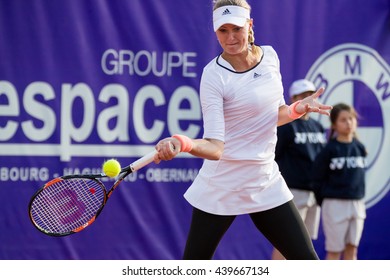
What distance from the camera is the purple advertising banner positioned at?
6785 mm

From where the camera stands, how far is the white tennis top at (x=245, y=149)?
4336 mm

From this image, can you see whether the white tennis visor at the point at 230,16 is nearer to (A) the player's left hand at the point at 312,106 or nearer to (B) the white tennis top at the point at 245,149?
A: (B) the white tennis top at the point at 245,149

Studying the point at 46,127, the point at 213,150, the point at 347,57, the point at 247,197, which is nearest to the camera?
the point at 213,150

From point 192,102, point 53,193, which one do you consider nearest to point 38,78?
point 192,102

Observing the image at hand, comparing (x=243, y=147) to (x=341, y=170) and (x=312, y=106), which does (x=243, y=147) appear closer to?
(x=312, y=106)

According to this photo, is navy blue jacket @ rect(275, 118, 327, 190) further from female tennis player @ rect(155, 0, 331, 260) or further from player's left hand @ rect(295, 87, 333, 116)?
player's left hand @ rect(295, 87, 333, 116)

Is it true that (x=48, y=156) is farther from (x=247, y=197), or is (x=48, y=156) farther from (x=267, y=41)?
(x=247, y=197)

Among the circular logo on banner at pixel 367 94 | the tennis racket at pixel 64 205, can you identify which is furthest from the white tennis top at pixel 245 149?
the circular logo on banner at pixel 367 94

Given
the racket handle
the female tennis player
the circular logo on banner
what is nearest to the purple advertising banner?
the circular logo on banner

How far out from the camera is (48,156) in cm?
681

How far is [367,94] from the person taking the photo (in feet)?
23.9

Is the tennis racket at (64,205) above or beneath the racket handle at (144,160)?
beneath

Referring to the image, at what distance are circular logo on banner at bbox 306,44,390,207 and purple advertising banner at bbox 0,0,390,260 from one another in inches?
0.6
